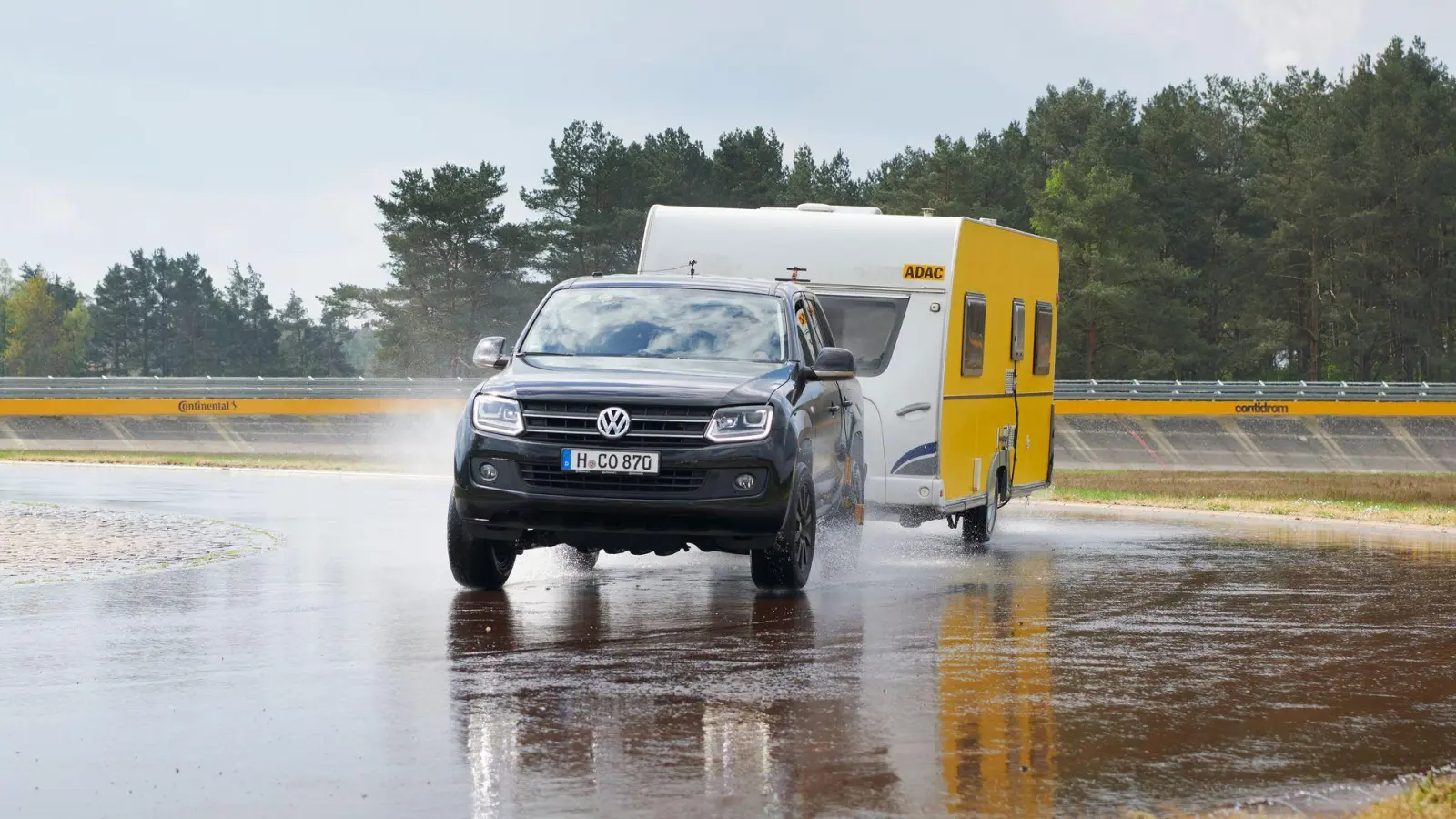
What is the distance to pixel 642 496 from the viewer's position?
1184cm

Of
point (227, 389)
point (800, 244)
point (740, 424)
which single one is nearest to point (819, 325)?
point (800, 244)

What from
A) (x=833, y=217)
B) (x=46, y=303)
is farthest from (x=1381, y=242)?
(x=46, y=303)

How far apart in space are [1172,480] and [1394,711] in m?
30.2

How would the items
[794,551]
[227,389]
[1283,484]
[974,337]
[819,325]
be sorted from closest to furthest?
[794,551]
[819,325]
[974,337]
[1283,484]
[227,389]

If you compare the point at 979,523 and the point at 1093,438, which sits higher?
the point at 979,523

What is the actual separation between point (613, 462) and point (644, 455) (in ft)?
0.65

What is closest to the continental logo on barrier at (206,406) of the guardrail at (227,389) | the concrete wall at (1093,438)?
the concrete wall at (1093,438)

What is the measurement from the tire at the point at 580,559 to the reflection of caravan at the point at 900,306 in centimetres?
255

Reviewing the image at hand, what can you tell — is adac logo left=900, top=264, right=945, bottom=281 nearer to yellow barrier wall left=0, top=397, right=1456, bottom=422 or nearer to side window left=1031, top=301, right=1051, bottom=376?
side window left=1031, top=301, right=1051, bottom=376

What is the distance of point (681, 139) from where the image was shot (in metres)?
101

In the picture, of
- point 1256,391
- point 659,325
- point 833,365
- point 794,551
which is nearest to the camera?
point 794,551

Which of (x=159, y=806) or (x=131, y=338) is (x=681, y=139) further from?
(x=159, y=806)

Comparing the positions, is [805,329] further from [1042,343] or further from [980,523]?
[1042,343]

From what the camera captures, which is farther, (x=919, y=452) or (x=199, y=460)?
(x=199, y=460)
